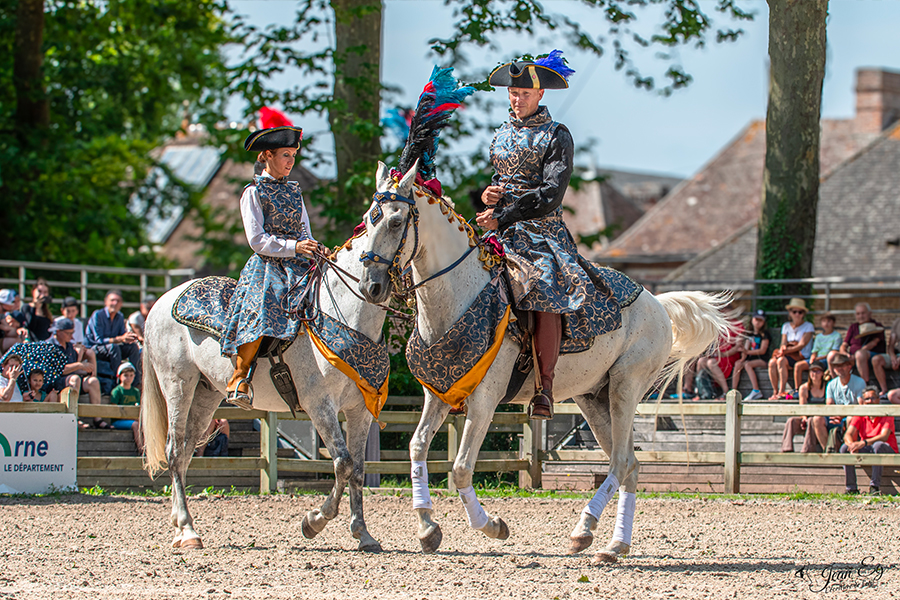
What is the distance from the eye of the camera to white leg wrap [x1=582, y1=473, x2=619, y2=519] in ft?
21.6

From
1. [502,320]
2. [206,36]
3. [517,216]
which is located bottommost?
[502,320]

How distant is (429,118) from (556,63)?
1.10 meters

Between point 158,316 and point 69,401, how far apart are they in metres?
2.88

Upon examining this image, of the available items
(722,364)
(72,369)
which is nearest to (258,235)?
(72,369)

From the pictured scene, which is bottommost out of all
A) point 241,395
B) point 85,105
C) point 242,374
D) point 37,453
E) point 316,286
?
point 37,453

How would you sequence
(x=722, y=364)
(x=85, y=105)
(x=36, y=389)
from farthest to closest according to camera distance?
(x=85, y=105), (x=722, y=364), (x=36, y=389)

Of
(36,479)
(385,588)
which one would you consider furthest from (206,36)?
(385,588)

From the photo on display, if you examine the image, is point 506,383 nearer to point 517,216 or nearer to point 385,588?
point 517,216

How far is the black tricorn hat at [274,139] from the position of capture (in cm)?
691

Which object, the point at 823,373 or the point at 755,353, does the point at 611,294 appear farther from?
the point at 755,353

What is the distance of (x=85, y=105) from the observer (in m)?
20.4

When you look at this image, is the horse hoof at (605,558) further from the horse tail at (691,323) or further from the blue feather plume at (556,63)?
the blue feather plume at (556,63)

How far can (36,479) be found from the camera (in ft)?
31.6

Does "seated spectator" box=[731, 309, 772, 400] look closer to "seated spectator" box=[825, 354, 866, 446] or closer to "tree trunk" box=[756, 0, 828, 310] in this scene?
"tree trunk" box=[756, 0, 828, 310]
